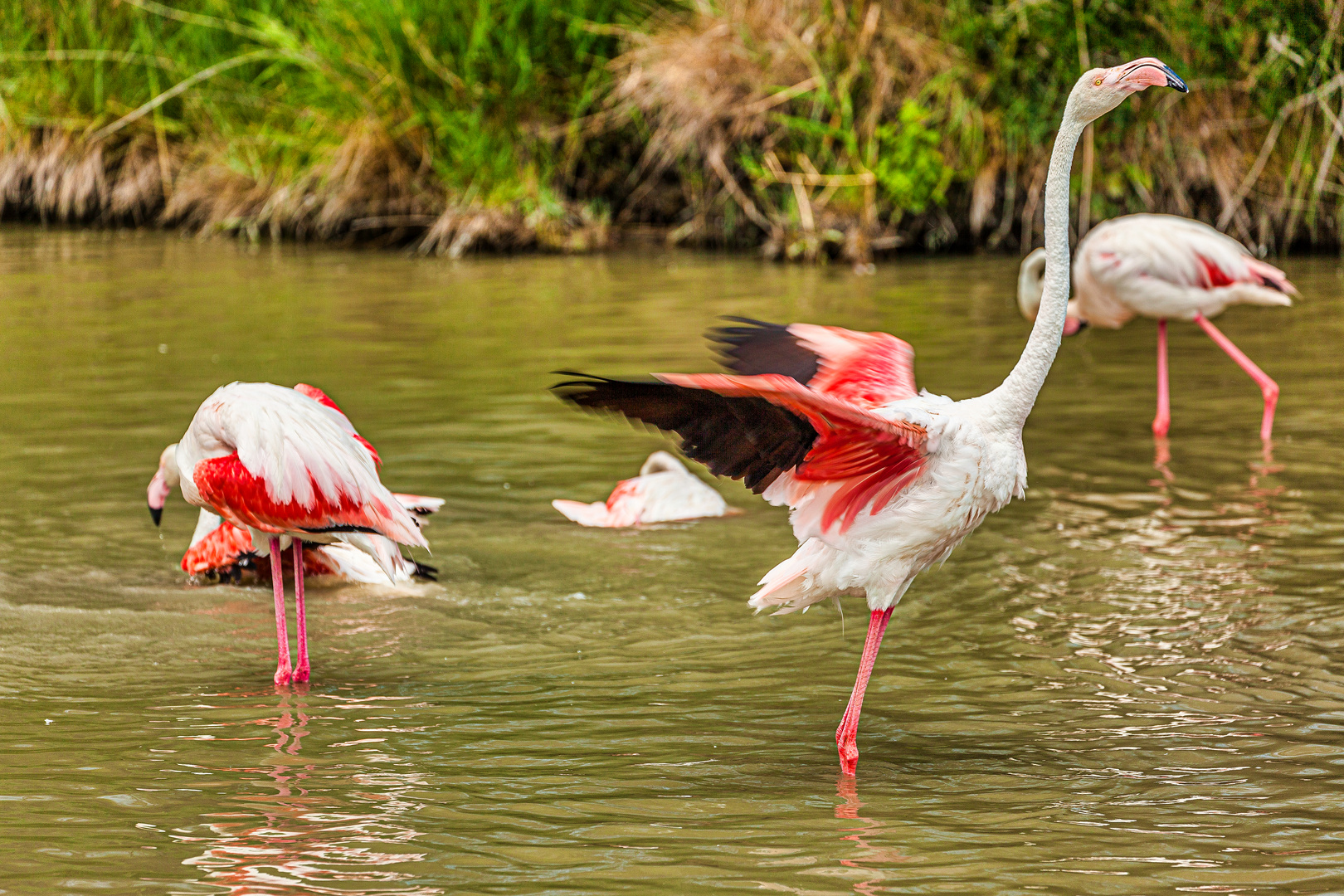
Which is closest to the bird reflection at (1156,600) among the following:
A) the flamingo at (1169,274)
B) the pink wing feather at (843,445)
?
the pink wing feather at (843,445)

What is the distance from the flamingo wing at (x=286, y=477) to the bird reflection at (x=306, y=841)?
0.91 meters

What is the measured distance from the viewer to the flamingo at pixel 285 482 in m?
4.44

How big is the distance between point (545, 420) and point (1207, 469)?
3360 mm

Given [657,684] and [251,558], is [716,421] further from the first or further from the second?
[251,558]

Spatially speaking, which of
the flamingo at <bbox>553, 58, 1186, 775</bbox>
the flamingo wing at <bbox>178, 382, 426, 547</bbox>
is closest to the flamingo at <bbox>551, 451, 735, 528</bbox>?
the flamingo wing at <bbox>178, 382, 426, 547</bbox>

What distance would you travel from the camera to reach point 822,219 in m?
14.9

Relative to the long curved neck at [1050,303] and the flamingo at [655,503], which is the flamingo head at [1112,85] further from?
the flamingo at [655,503]

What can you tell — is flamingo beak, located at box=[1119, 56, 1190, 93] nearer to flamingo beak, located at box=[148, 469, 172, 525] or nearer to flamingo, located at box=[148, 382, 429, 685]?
flamingo, located at box=[148, 382, 429, 685]

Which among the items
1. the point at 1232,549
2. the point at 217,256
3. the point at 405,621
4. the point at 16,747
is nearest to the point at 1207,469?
the point at 1232,549

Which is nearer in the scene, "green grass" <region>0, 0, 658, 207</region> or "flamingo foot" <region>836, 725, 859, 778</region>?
"flamingo foot" <region>836, 725, 859, 778</region>

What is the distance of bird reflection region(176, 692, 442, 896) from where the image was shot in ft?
9.98

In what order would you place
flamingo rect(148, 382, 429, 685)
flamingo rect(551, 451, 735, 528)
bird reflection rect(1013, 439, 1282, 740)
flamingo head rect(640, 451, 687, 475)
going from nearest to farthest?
bird reflection rect(1013, 439, 1282, 740) → flamingo rect(148, 382, 429, 685) → flamingo rect(551, 451, 735, 528) → flamingo head rect(640, 451, 687, 475)

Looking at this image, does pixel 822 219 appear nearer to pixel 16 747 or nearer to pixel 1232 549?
pixel 1232 549

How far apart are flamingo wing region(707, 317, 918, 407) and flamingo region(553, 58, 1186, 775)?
19 millimetres
